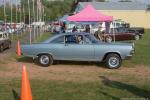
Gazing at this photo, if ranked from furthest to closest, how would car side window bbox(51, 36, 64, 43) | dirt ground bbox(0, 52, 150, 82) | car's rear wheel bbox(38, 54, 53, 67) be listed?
car side window bbox(51, 36, 64, 43) → car's rear wheel bbox(38, 54, 53, 67) → dirt ground bbox(0, 52, 150, 82)

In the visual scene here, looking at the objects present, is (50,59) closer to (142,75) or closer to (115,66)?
(115,66)

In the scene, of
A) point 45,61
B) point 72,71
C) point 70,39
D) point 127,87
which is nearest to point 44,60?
point 45,61

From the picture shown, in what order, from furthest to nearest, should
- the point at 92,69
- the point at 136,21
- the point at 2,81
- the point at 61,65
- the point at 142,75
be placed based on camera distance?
the point at 136,21
the point at 61,65
the point at 92,69
the point at 142,75
the point at 2,81

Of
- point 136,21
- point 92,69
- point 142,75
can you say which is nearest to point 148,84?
point 142,75

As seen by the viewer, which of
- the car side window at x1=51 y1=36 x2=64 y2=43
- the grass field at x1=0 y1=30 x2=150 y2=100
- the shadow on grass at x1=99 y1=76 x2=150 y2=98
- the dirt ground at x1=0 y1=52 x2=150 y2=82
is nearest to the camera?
the grass field at x1=0 y1=30 x2=150 y2=100

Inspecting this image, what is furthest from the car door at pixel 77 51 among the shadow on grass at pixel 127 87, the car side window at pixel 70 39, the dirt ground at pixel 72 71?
the shadow on grass at pixel 127 87

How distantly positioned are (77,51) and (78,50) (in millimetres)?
59

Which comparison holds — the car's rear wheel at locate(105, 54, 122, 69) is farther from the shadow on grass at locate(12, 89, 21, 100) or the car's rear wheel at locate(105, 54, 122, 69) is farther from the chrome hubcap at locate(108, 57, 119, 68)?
the shadow on grass at locate(12, 89, 21, 100)

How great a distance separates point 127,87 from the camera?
11062 mm

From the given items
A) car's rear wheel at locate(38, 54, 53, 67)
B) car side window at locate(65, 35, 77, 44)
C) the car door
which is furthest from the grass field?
car side window at locate(65, 35, 77, 44)

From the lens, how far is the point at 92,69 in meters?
15.6

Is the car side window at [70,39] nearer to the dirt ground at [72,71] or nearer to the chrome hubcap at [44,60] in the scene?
the dirt ground at [72,71]

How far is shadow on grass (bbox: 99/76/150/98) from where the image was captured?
987 cm

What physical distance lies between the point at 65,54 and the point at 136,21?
59.2 meters
